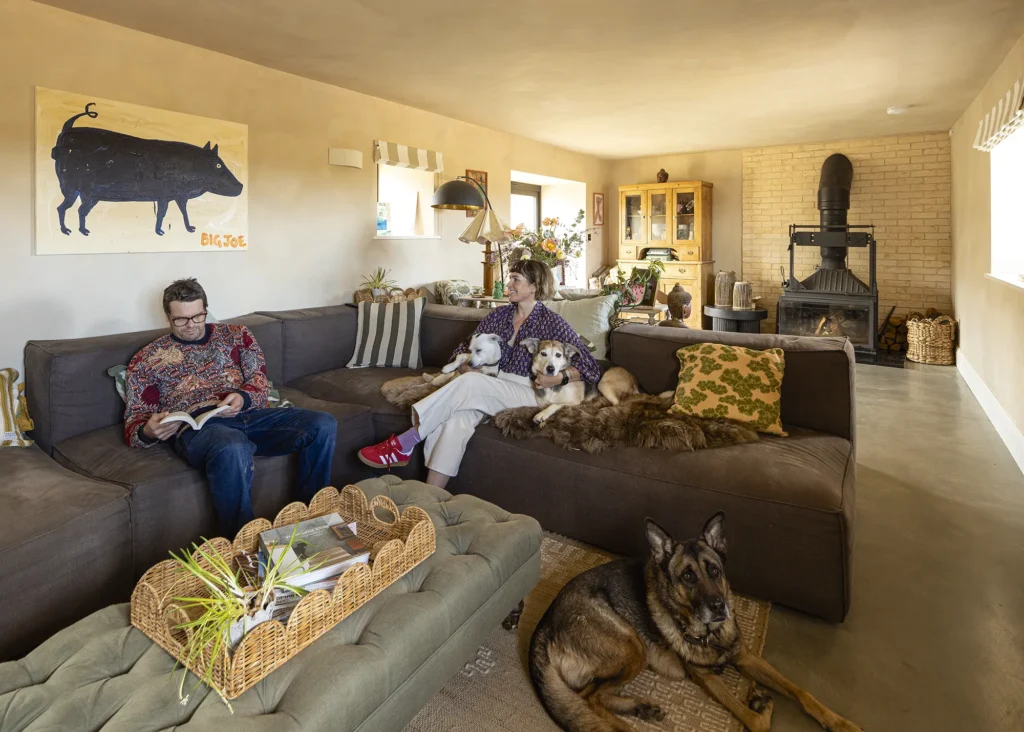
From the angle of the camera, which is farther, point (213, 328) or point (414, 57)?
point (414, 57)

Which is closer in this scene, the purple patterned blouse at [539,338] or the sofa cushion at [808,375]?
the sofa cushion at [808,375]

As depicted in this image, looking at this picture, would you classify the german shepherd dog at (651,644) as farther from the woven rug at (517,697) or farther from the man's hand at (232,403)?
A: the man's hand at (232,403)

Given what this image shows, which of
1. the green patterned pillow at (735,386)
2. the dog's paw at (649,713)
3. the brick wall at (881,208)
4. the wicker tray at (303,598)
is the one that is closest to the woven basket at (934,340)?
the brick wall at (881,208)

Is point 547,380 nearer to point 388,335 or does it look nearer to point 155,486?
point 388,335

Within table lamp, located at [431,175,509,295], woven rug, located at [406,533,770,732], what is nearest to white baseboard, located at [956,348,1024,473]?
woven rug, located at [406,533,770,732]

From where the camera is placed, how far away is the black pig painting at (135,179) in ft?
9.24

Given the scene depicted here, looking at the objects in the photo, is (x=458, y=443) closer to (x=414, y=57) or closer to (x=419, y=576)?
(x=419, y=576)

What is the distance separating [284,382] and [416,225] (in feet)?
7.16

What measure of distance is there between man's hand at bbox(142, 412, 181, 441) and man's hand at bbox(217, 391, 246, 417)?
0.17 meters

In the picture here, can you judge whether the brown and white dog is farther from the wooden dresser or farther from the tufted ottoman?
the wooden dresser

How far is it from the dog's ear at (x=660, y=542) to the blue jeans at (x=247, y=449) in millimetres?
1404

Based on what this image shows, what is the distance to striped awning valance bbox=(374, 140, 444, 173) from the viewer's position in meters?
4.51

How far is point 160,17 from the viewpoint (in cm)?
288

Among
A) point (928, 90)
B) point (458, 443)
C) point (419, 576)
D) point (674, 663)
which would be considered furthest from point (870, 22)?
point (419, 576)
